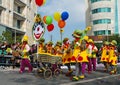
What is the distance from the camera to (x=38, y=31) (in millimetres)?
15219

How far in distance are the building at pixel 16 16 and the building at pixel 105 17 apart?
19376 millimetres

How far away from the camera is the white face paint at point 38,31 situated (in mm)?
14977

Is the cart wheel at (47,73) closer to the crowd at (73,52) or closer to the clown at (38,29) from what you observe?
the crowd at (73,52)

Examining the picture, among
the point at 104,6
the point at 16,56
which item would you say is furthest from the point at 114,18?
the point at 16,56

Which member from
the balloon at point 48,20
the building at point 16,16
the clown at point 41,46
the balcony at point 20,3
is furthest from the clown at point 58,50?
the balcony at point 20,3

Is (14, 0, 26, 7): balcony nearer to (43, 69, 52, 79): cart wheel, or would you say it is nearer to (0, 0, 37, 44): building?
(0, 0, 37, 44): building

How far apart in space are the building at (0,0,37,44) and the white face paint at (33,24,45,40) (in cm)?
3099

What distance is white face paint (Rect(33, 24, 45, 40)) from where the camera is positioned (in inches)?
590

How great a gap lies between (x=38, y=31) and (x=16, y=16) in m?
41.7

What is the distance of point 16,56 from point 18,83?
317 inches

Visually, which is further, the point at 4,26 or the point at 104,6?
the point at 104,6

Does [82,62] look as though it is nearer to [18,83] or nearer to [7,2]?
[18,83]

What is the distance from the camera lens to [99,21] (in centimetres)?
7931

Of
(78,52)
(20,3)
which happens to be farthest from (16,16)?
(78,52)
